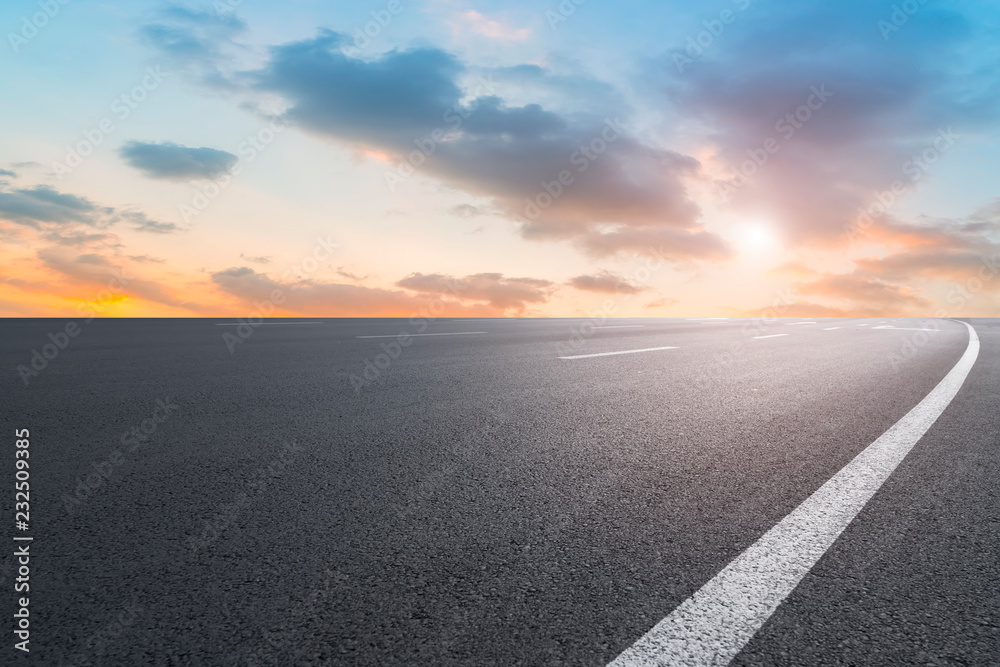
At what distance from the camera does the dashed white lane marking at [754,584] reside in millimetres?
1571

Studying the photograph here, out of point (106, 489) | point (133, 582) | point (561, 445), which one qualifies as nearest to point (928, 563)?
point (561, 445)

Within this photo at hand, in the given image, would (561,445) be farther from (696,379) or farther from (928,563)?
(696,379)

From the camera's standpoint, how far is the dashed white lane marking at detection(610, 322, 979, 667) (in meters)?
1.57

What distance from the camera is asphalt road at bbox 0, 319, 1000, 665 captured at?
165 cm

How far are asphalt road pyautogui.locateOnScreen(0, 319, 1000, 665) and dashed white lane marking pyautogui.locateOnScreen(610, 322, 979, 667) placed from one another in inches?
1.6

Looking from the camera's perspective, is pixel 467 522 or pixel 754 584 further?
pixel 467 522

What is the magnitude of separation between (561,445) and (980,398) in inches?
182

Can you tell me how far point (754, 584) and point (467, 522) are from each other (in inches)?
41.0

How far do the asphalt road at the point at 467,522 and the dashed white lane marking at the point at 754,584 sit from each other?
39mm

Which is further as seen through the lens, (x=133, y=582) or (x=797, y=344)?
(x=797, y=344)

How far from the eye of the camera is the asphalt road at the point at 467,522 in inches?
65.0

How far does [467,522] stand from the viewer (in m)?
2.42

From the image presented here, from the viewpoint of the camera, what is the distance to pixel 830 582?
76.9 inches

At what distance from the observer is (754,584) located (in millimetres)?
1919
